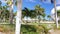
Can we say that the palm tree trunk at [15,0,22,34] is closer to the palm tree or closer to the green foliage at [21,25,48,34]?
the green foliage at [21,25,48,34]

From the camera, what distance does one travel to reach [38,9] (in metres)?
2.42

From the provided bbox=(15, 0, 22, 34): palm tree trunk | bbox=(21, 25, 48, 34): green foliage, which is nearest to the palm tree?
bbox=(21, 25, 48, 34): green foliage

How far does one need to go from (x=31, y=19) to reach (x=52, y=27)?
1.14 feet

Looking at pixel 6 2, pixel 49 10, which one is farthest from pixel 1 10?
pixel 49 10

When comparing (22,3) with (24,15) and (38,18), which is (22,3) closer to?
(24,15)

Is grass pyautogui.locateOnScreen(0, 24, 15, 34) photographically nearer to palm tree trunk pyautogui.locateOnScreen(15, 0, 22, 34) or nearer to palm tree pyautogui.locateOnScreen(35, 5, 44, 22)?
palm tree trunk pyautogui.locateOnScreen(15, 0, 22, 34)

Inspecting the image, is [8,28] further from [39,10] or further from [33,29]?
[39,10]

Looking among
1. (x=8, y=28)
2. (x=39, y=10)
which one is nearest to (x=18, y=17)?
(x=8, y=28)

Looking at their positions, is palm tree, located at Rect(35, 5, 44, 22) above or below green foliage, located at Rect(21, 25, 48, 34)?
above

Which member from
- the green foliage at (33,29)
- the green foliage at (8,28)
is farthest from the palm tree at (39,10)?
the green foliage at (8,28)

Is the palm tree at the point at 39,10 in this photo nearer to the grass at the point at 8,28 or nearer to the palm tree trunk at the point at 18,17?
the palm tree trunk at the point at 18,17

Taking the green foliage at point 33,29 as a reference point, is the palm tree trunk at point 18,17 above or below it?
above

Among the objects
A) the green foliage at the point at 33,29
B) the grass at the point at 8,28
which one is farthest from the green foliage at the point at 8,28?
the green foliage at the point at 33,29

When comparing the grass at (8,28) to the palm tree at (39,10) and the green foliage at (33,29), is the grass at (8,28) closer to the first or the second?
the green foliage at (33,29)
